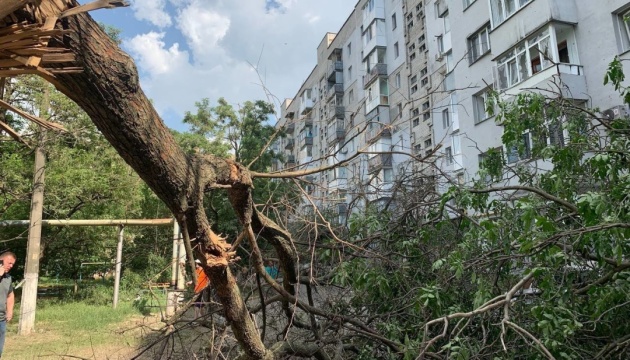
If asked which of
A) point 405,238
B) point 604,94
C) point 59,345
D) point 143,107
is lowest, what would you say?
point 59,345

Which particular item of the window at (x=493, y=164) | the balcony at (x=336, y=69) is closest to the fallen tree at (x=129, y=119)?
the window at (x=493, y=164)

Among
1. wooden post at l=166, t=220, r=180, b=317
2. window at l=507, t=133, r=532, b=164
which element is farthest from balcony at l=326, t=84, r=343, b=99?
window at l=507, t=133, r=532, b=164

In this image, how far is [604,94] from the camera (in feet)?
36.0

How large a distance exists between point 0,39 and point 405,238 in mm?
3950

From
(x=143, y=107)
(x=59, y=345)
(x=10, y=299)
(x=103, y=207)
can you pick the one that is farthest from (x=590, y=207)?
(x=103, y=207)

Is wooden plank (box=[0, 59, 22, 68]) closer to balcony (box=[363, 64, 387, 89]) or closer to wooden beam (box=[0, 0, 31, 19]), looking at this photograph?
wooden beam (box=[0, 0, 31, 19])

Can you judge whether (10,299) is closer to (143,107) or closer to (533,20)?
(143,107)

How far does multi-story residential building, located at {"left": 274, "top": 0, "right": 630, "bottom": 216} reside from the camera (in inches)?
185

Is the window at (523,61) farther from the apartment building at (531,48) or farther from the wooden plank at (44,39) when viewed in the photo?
the wooden plank at (44,39)

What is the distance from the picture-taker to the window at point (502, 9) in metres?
13.2

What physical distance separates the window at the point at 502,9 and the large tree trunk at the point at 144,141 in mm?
13123

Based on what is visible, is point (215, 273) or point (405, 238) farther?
point (405, 238)

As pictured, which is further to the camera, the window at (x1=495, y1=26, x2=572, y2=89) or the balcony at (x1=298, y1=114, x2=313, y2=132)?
the window at (x1=495, y1=26, x2=572, y2=89)

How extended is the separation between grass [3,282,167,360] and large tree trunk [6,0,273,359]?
12.1 feet
